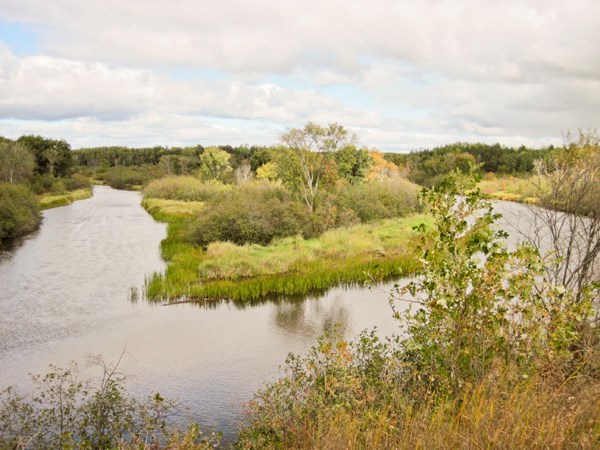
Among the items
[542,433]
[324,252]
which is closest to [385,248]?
[324,252]

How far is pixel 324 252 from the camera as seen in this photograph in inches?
1018

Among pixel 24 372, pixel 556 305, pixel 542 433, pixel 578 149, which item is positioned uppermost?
pixel 578 149

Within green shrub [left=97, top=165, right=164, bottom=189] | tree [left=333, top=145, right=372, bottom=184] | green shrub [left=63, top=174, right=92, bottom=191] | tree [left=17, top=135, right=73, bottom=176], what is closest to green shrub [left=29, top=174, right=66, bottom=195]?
tree [left=17, top=135, right=73, bottom=176]

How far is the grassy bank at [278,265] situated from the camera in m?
20.2

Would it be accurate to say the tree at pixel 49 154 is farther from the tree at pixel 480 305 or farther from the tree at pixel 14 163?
the tree at pixel 480 305

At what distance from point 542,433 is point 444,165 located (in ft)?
261

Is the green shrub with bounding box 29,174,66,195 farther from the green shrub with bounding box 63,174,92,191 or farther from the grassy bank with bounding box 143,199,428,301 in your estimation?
the grassy bank with bounding box 143,199,428,301

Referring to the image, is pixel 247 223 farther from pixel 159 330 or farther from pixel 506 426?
pixel 506 426

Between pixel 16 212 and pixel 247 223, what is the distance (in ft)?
62.3

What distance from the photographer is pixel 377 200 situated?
38.8 metres

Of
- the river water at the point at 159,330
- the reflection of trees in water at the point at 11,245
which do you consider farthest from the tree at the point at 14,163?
the river water at the point at 159,330

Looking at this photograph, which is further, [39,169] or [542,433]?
[39,169]

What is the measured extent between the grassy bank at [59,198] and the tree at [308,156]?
32.9m

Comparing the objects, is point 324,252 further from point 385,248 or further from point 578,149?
point 578,149
